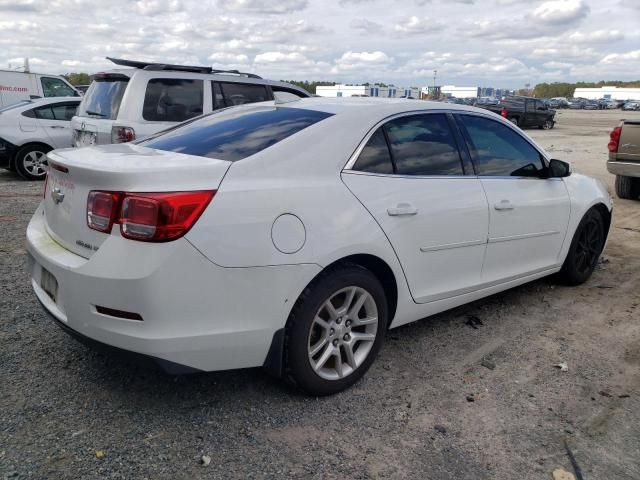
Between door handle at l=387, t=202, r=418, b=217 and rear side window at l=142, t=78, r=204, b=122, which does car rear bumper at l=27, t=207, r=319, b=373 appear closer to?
door handle at l=387, t=202, r=418, b=217

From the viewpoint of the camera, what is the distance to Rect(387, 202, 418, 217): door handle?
3262mm

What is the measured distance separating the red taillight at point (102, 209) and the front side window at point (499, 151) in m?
2.44

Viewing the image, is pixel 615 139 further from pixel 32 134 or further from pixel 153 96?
pixel 32 134

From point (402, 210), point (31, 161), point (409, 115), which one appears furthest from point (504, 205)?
point (31, 161)

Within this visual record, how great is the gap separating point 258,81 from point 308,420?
21.2 ft

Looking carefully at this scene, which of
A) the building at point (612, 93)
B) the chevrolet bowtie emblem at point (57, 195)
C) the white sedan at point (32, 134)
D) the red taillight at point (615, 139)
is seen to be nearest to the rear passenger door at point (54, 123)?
→ the white sedan at point (32, 134)

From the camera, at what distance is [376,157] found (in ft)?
11.0

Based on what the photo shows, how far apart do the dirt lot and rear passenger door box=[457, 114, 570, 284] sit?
535 mm

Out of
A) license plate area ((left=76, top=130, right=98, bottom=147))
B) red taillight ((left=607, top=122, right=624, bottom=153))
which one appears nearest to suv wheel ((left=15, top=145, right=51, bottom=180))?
license plate area ((left=76, top=130, right=98, bottom=147))

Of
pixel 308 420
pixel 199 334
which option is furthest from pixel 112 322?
pixel 308 420

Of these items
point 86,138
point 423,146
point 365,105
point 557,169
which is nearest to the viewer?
point 365,105

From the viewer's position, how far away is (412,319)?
3637mm

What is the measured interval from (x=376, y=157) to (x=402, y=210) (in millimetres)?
344

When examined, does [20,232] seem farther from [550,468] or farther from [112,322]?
[550,468]
